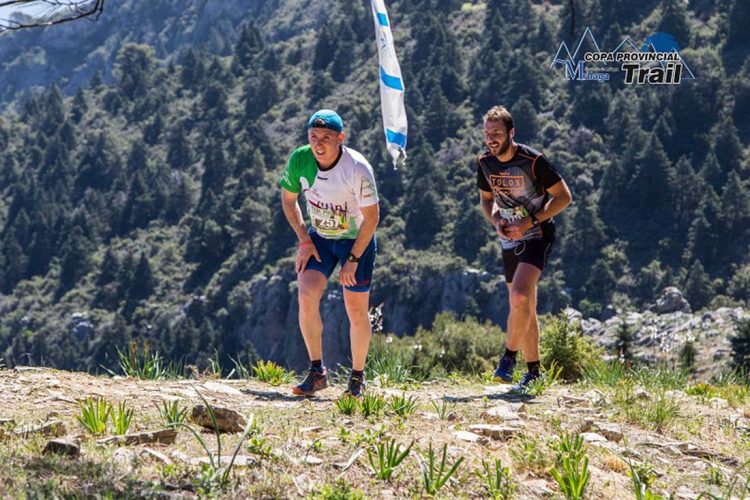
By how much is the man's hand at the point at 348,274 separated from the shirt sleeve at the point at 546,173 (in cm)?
124

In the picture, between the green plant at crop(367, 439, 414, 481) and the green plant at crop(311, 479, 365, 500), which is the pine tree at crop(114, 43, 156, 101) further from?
the green plant at crop(311, 479, 365, 500)

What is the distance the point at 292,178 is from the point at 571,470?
2426mm

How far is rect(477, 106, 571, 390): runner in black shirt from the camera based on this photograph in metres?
6.06

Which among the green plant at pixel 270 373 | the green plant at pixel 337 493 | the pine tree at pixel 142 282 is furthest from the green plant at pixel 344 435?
the pine tree at pixel 142 282

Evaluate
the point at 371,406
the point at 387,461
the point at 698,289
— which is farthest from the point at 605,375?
the point at 698,289

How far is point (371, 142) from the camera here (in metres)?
85.2

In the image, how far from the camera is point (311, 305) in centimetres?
570

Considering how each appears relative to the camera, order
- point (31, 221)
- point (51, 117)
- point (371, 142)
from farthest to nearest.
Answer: point (51, 117) < point (31, 221) < point (371, 142)

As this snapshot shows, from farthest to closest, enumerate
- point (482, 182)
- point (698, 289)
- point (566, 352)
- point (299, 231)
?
point (698, 289) → point (566, 352) → point (482, 182) → point (299, 231)

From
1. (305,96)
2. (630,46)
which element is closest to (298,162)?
(630,46)

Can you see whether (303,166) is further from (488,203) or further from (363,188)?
(488,203)

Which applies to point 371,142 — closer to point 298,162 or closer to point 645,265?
point 645,265

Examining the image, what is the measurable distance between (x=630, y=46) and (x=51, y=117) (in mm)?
62622

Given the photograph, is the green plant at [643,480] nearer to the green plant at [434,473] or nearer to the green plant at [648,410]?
the green plant at [434,473]
